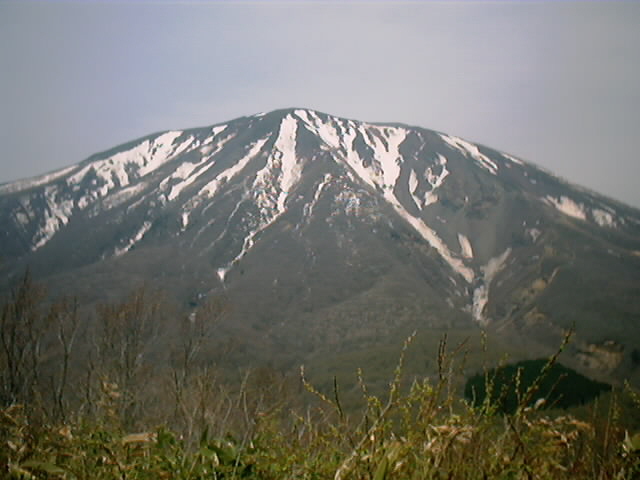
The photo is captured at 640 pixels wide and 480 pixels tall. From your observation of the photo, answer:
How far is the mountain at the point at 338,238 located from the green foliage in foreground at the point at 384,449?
3581 inches

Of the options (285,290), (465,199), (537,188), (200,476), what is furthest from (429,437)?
(537,188)

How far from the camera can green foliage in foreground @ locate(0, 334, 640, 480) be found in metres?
1.46

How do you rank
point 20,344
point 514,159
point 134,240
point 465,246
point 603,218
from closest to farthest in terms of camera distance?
point 20,344
point 134,240
point 465,246
point 603,218
point 514,159

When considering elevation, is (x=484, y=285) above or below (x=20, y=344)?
below

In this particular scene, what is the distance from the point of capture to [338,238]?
472ft

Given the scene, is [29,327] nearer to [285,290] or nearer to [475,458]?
[475,458]

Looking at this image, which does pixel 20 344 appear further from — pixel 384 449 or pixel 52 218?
pixel 52 218

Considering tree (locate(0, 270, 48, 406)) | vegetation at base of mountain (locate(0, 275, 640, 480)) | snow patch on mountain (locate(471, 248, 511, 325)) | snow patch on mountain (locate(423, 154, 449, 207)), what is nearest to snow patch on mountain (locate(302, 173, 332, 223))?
snow patch on mountain (locate(423, 154, 449, 207))

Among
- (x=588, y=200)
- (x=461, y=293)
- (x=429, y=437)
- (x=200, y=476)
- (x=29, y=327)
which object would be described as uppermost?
(x=429, y=437)

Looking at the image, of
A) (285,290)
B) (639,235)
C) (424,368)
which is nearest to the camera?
(424,368)

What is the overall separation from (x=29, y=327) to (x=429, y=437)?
75.6 feet

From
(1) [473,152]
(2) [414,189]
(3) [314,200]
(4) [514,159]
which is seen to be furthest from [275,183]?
(4) [514,159]

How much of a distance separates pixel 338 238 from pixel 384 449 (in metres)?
142

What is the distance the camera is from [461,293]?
143000 mm
